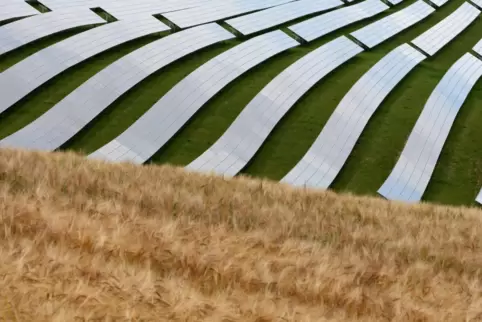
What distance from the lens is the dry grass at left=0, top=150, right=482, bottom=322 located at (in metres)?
3.79

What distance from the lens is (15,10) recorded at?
27.1 m

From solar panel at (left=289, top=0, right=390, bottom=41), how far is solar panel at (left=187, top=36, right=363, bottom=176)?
1.28 meters

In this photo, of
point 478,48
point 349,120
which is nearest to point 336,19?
point 478,48

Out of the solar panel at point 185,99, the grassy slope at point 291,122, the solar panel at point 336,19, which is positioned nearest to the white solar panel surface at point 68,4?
the grassy slope at point 291,122

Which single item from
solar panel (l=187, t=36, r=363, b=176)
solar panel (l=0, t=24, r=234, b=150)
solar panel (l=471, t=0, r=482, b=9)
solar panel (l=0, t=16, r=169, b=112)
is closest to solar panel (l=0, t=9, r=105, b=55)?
solar panel (l=0, t=16, r=169, b=112)

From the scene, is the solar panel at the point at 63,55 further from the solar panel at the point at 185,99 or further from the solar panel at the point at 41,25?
the solar panel at the point at 185,99

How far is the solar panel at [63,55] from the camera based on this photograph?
73.1 feet

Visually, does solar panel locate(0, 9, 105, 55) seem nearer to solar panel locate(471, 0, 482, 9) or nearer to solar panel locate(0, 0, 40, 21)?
solar panel locate(0, 0, 40, 21)

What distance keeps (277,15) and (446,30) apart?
39.9 ft

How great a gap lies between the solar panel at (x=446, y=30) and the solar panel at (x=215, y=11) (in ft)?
29.6

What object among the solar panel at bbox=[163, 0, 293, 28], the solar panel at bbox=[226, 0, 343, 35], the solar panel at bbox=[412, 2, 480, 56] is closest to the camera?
the solar panel at bbox=[163, 0, 293, 28]

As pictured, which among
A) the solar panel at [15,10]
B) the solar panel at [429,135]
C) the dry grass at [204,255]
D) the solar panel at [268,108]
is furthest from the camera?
the solar panel at [15,10]

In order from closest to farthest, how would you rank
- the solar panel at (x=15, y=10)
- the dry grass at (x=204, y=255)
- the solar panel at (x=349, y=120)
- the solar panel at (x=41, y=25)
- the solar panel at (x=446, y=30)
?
the dry grass at (x=204, y=255), the solar panel at (x=349, y=120), the solar panel at (x=41, y=25), the solar panel at (x=15, y=10), the solar panel at (x=446, y=30)

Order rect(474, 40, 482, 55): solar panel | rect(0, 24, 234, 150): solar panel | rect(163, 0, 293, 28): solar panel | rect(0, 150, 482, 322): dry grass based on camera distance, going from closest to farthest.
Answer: rect(0, 150, 482, 322): dry grass, rect(0, 24, 234, 150): solar panel, rect(163, 0, 293, 28): solar panel, rect(474, 40, 482, 55): solar panel
